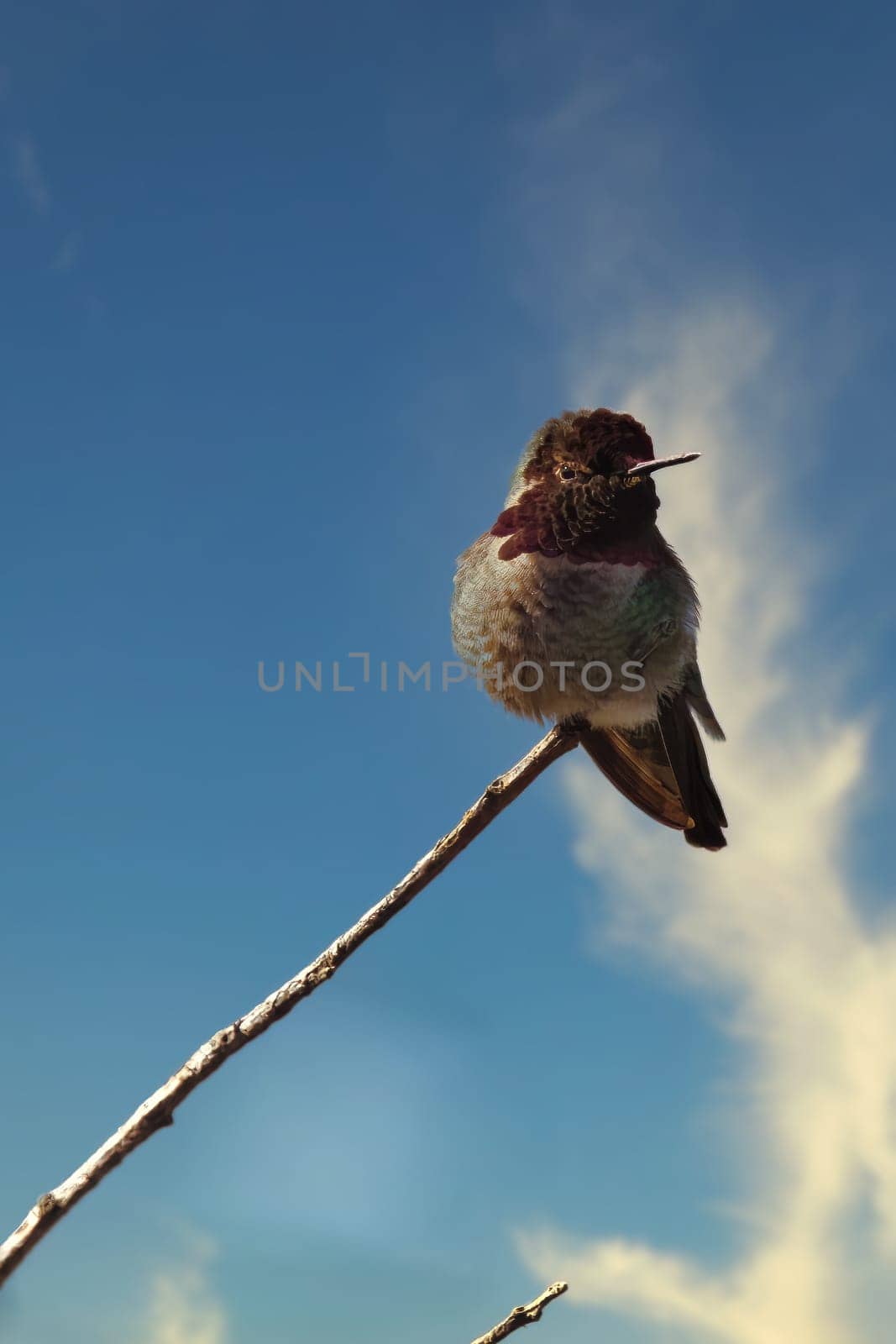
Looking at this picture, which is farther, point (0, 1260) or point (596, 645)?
point (596, 645)

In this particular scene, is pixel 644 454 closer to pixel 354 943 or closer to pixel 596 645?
pixel 596 645

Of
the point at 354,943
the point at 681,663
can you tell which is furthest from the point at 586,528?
the point at 354,943

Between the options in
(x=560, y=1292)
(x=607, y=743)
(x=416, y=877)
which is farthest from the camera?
(x=607, y=743)

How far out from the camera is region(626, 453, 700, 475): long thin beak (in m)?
4.52

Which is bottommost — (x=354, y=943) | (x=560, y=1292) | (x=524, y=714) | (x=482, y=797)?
(x=560, y=1292)

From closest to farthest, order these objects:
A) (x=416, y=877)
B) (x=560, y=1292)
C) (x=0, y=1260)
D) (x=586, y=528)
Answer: (x=0, y=1260) → (x=560, y=1292) → (x=416, y=877) → (x=586, y=528)

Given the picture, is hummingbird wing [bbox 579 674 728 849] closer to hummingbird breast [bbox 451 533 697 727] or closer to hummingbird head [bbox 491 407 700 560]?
hummingbird breast [bbox 451 533 697 727]

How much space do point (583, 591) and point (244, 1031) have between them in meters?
2.28

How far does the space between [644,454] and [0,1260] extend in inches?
151

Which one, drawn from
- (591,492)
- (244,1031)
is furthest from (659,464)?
(244,1031)

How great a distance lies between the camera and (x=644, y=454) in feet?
15.4

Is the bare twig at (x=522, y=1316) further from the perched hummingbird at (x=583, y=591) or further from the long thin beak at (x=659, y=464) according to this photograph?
the long thin beak at (x=659, y=464)

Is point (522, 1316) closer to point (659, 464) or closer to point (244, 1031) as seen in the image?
point (244, 1031)

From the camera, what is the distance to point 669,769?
5391 millimetres
